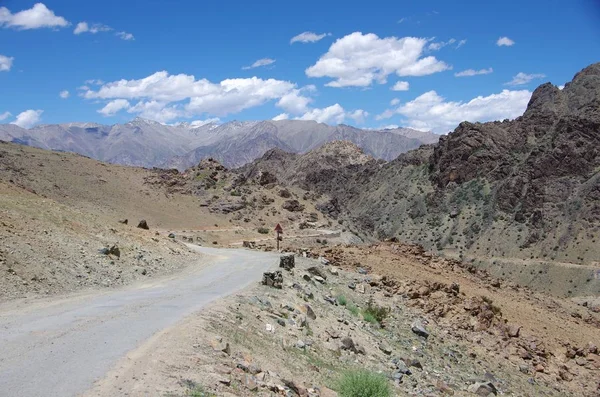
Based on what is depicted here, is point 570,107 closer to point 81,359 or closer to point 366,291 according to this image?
point 366,291

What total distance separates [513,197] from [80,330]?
4368 inches

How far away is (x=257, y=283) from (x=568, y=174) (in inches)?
4149

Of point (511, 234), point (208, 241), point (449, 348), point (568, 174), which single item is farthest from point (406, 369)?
point (568, 174)

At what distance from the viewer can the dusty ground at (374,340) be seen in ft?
28.7

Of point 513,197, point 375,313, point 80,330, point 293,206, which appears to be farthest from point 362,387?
point 513,197

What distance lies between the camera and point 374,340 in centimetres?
1567

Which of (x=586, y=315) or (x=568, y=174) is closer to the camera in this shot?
(x=586, y=315)

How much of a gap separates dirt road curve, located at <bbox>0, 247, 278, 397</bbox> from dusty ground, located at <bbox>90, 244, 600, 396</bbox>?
1.68 ft

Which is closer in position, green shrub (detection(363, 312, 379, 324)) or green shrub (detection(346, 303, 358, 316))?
green shrub (detection(363, 312, 379, 324))

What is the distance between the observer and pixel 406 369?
45.4 feet

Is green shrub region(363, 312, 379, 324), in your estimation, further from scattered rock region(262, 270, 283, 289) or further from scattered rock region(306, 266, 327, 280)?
scattered rock region(306, 266, 327, 280)

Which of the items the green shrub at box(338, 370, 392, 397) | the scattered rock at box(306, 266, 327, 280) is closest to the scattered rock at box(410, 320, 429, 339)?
the scattered rock at box(306, 266, 327, 280)

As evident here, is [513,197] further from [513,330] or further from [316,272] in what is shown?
[316,272]

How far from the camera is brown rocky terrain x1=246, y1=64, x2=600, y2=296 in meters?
89.2
